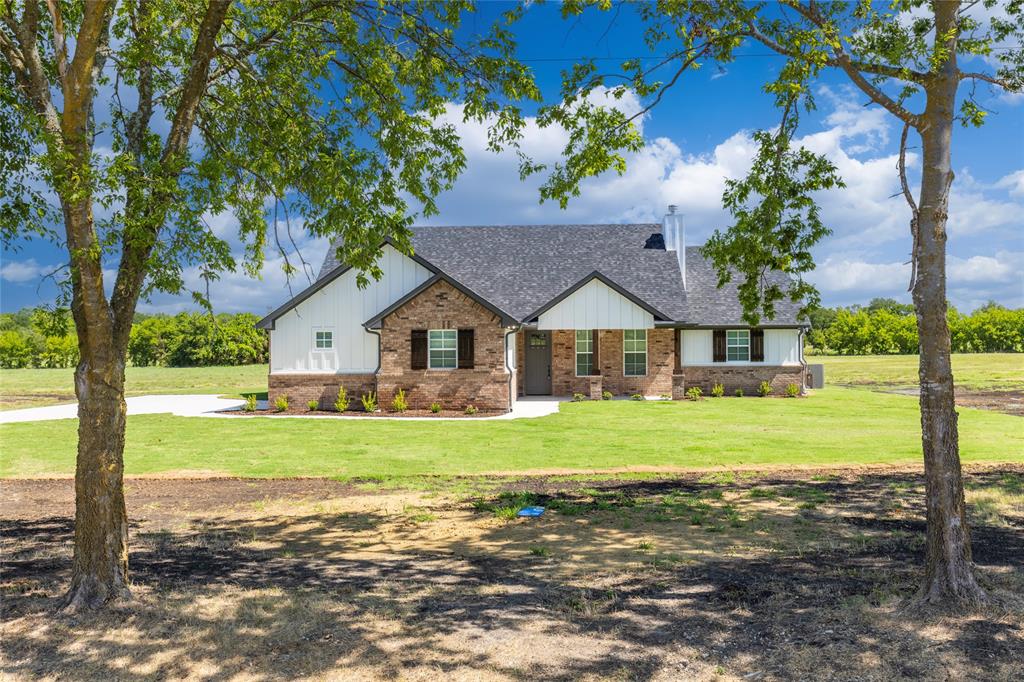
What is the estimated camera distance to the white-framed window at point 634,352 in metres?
26.8

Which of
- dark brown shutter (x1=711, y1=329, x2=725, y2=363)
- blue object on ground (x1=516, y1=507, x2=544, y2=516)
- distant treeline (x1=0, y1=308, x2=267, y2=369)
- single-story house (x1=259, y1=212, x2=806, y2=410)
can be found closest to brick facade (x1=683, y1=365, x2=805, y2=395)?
single-story house (x1=259, y1=212, x2=806, y2=410)

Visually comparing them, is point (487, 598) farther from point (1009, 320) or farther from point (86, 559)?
point (1009, 320)

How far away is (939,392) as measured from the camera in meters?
5.77

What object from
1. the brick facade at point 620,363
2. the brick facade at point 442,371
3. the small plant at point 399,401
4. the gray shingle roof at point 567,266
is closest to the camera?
the small plant at point 399,401

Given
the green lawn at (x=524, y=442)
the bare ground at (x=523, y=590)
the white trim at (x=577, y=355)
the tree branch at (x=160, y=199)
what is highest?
the tree branch at (x=160, y=199)

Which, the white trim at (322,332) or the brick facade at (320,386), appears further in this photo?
the white trim at (322,332)

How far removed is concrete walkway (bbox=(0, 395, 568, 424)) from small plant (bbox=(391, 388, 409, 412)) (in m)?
1.39

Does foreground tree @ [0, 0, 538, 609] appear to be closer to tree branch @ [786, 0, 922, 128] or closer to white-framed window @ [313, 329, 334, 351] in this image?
tree branch @ [786, 0, 922, 128]

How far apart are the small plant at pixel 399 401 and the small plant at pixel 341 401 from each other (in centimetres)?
166

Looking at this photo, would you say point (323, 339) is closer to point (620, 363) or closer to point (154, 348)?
point (620, 363)

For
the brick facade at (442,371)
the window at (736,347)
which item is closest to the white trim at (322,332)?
the brick facade at (442,371)

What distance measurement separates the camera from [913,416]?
64.8ft

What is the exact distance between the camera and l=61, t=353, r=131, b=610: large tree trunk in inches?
234

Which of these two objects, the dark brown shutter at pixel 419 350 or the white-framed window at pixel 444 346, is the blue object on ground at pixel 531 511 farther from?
the dark brown shutter at pixel 419 350
